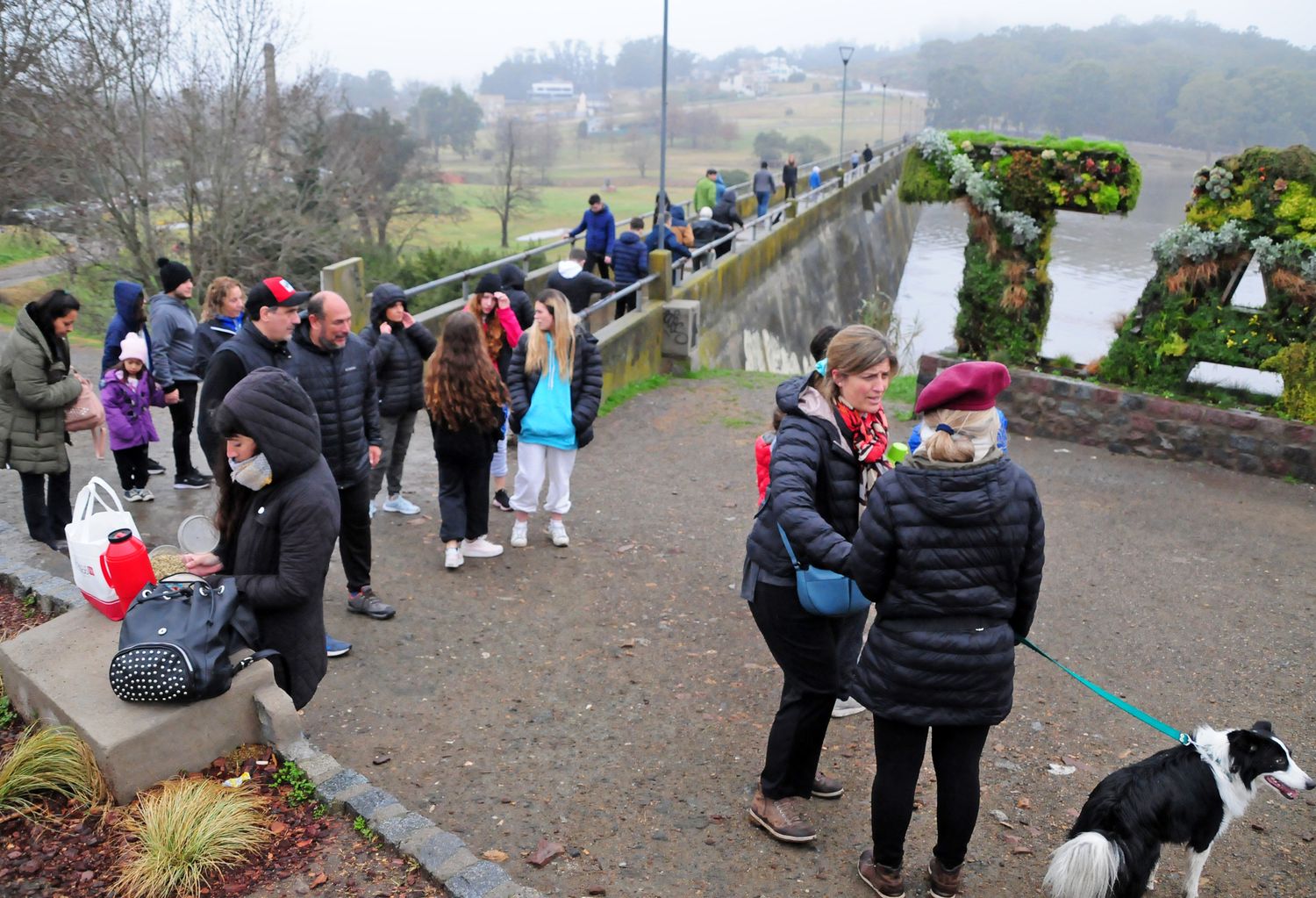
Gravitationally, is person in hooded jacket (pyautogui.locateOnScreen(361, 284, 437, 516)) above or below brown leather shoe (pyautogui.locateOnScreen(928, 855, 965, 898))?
above

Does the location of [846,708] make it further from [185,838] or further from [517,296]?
[517,296]

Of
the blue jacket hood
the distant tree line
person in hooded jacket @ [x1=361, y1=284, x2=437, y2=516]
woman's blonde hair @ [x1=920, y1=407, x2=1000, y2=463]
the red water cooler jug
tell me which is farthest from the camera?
the distant tree line

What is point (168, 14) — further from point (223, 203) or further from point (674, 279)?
point (674, 279)

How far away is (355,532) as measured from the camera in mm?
5676

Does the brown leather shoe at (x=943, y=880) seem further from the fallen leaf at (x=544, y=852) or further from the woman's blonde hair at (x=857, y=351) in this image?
the woman's blonde hair at (x=857, y=351)

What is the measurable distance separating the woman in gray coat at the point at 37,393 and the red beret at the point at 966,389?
508 cm

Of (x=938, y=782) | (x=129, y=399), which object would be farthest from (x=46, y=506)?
(x=938, y=782)

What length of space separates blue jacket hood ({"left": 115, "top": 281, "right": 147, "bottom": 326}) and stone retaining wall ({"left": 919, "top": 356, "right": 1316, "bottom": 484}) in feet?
23.8

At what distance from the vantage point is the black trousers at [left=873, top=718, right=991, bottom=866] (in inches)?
128

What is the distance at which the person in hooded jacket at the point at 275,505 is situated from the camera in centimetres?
354

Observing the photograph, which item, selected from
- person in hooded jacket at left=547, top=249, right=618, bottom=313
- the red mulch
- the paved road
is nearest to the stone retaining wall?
the paved road

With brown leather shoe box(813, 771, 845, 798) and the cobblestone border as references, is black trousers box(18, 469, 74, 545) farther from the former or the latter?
brown leather shoe box(813, 771, 845, 798)

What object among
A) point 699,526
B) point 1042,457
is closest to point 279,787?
point 699,526

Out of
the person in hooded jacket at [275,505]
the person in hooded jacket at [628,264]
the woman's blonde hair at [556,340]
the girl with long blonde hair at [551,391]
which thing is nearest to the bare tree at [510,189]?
the person in hooded jacket at [628,264]
